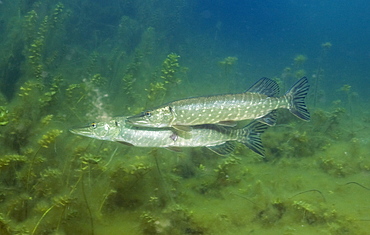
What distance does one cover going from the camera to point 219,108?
4773mm

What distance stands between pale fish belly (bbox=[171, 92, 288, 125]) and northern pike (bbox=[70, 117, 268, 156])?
10.1 inches

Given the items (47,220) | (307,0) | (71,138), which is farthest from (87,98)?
(307,0)

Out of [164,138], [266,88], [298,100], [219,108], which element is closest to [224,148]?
[219,108]

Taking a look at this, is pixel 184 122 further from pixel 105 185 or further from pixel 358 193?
pixel 358 193

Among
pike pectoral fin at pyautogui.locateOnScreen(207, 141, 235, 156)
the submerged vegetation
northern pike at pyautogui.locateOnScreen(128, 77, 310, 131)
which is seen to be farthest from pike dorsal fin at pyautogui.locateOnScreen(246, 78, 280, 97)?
the submerged vegetation

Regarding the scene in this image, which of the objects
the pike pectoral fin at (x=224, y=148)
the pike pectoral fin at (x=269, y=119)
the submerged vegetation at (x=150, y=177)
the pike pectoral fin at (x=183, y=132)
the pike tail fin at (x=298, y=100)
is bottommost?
the submerged vegetation at (x=150, y=177)

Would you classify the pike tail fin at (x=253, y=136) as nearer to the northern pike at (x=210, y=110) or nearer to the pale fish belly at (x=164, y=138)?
the northern pike at (x=210, y=110)

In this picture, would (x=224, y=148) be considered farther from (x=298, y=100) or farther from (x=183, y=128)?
(x=298, y=100)

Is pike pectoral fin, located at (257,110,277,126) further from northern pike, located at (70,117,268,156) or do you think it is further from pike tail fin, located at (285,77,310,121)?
pike tail fin, located at (285,77,310,121)

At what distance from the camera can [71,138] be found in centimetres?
529

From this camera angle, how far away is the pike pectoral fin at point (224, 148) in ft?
16.3

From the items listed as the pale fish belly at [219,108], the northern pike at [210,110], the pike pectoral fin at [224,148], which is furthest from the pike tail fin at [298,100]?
the pike pectoral fin at [224,148]

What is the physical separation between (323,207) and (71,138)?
15.4 ft

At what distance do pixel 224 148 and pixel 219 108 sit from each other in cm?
79
